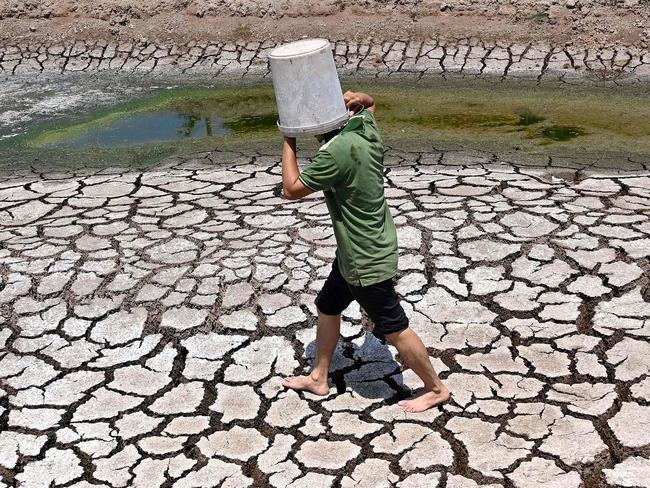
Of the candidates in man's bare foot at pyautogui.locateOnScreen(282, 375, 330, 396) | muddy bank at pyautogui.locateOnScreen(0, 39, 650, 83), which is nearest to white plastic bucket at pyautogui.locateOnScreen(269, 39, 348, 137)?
man's bare foot at pyautogui.locateOnScreen(282, 375, 330, 396)

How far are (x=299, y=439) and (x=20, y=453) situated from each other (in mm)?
1108

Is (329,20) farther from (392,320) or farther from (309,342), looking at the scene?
(392,320)

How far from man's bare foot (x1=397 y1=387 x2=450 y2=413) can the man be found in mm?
176

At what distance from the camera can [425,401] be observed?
3684mm

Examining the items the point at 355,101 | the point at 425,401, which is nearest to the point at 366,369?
the point at 425,401

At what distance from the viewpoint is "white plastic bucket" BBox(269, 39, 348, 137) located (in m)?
3.18

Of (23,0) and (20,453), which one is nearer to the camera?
(20,453)

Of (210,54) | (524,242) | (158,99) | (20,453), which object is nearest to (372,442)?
(20,453)

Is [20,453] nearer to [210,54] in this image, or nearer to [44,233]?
[44,233]

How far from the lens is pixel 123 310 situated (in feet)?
15.2

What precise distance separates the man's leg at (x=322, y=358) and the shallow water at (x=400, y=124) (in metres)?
3.88

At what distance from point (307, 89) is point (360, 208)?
1.56 ft

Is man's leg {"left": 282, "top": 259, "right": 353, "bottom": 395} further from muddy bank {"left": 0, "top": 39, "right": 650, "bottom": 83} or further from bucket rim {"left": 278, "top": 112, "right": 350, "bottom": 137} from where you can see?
muddy bank {"left": 0, "top": 39, "right": 650, "bottom": 83}

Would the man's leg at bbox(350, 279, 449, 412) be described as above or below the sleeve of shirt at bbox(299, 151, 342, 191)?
below
